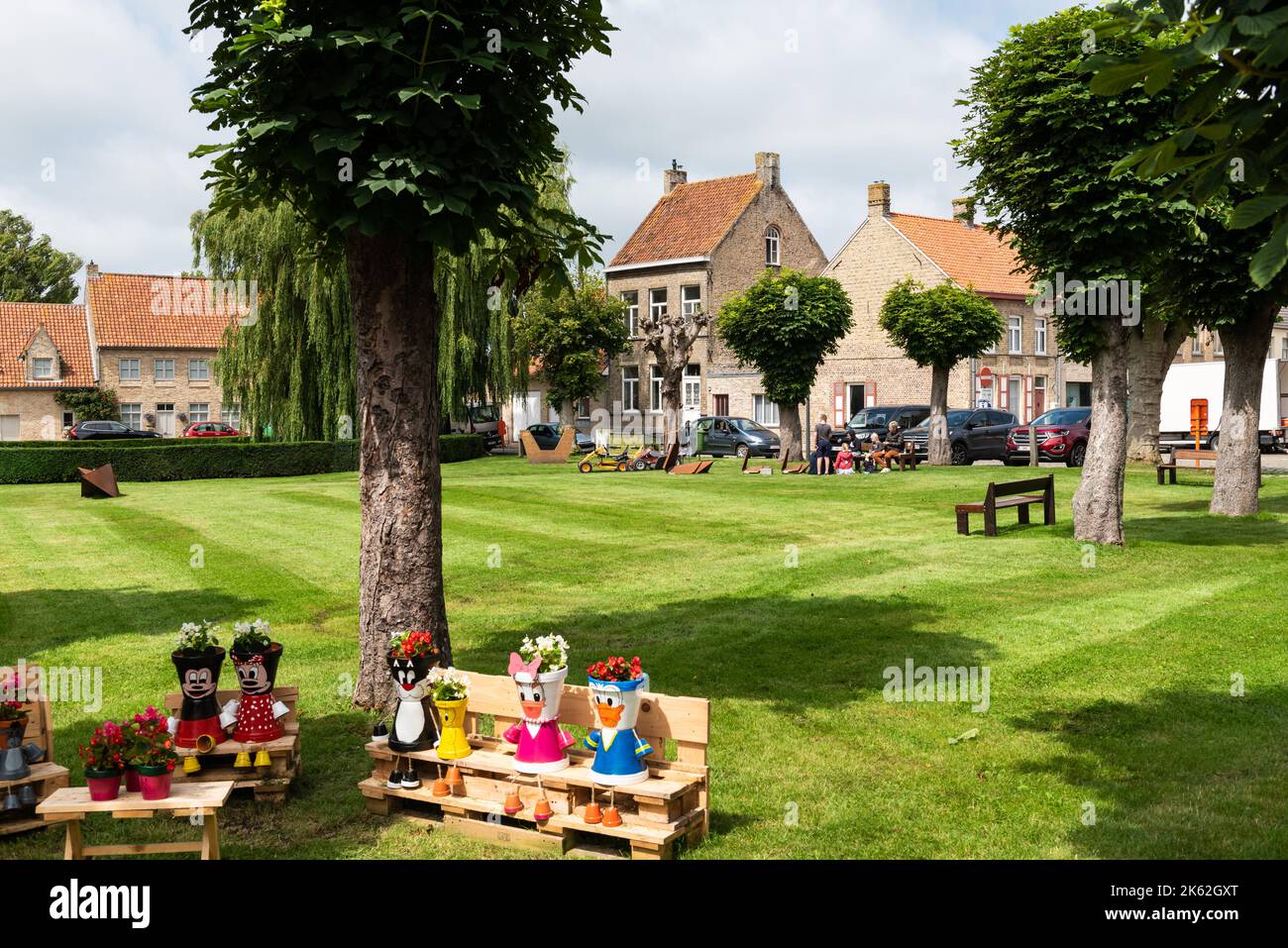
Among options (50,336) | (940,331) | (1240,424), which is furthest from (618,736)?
(50,336)

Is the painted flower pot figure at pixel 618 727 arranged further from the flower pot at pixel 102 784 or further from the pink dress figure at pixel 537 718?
the flower pot at pixel 102 784

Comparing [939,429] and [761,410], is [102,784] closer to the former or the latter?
[939,429]

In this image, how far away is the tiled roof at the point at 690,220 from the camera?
52688 mm

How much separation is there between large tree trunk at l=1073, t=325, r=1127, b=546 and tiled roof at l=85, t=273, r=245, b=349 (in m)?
57.0

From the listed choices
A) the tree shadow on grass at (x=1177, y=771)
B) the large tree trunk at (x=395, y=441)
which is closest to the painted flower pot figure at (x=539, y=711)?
the large tree trunk at (x=395, y=441)

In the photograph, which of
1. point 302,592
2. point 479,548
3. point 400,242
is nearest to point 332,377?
point 479,548

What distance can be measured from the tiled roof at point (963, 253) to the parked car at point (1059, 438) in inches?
605

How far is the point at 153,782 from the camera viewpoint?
17.4 ft

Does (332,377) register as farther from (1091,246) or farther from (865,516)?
(1091,246)

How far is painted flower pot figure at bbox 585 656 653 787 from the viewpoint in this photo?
5.67m

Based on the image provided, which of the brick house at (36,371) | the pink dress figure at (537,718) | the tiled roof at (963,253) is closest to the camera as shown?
the pink dress figure at (537,718)

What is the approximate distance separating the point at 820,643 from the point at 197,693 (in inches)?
229

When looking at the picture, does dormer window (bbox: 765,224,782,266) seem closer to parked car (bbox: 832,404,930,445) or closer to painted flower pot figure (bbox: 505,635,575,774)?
parked car (bbox: 832,404,930,445)

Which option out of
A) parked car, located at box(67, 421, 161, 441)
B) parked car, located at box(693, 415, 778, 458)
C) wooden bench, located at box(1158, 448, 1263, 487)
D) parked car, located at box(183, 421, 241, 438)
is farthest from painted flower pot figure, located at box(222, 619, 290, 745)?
parked car, located at box(183, 421, 241, 438)
